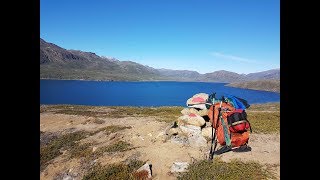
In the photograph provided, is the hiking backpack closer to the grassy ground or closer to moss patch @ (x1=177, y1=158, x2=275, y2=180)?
moss patch @ (x1=177, y1=158, x2=275, y2=180)

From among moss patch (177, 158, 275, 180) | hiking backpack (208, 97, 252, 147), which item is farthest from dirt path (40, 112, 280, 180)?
hiking backpack (208, 97, 252, 147)

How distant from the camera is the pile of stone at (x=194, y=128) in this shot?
2090 centimetres

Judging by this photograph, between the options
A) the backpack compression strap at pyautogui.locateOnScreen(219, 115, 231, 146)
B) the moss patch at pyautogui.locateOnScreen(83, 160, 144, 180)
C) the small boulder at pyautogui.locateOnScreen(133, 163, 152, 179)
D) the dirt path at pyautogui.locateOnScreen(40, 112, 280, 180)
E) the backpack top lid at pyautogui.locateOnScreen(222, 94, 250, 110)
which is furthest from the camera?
the dirt path at pyautogui.locateOnScreen(40, 112, 280, 180)

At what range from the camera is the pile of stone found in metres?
20.9

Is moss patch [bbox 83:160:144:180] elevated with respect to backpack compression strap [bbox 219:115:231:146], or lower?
lower

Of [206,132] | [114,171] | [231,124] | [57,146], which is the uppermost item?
[231,124]

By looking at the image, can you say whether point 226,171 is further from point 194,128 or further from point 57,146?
point 57,146

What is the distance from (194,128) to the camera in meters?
22.4

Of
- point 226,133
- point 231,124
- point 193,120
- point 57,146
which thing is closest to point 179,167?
point 226,133
